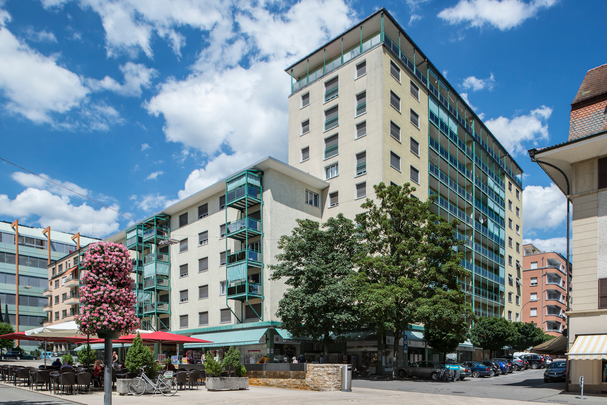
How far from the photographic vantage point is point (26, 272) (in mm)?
81125

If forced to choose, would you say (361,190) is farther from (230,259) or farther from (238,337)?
(238,337)

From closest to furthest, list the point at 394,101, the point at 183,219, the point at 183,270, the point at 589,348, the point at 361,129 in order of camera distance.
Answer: the point at 589,348, the point at 361,129, the point at 394,101, the point at 183,270, the point at 183,219

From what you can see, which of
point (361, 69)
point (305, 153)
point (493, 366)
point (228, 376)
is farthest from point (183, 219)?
point (493, 366)

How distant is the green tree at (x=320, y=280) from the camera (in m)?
30.0

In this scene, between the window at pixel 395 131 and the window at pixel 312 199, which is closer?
the window at pixel 395 131

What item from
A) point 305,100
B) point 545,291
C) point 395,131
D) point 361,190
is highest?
point 305,100

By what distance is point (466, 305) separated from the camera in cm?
2967

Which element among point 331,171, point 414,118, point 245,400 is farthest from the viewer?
point 414,118

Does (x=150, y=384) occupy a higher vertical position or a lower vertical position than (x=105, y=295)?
lower

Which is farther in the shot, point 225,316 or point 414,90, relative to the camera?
point 414,90

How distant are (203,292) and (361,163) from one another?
18.0 metres

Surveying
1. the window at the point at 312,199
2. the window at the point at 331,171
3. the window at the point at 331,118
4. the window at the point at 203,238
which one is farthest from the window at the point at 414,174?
the window at the point at 203,238

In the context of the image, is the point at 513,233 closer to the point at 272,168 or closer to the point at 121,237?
the point at 272,168

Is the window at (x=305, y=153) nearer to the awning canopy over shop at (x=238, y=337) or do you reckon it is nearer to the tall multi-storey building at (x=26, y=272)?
the awning canopy over shop at (x=238, y=337)
